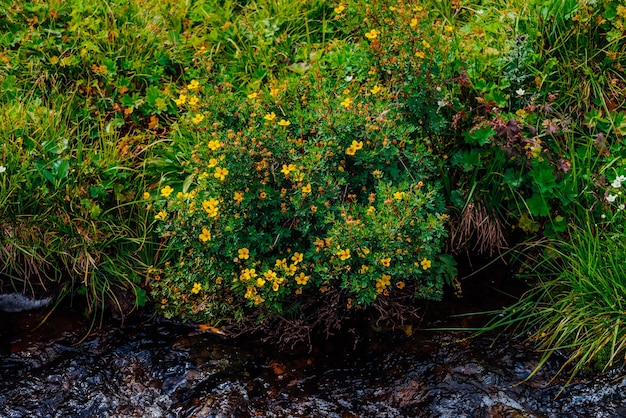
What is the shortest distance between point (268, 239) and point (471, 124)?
50.1 inches

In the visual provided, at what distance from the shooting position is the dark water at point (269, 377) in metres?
3.10

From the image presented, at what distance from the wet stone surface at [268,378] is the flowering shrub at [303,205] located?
28 centimetres

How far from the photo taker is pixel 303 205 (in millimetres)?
3104

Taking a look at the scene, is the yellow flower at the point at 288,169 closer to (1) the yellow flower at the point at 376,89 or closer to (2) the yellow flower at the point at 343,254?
(2) the yellow flower at the point at 343,254

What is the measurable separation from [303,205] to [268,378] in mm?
Answer: 893

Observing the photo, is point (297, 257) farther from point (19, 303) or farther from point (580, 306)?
point (19, 303)

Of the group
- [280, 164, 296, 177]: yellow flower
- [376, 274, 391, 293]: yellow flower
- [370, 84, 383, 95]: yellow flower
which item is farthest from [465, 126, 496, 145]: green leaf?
[280, 164, 296, 177]: yellow flower

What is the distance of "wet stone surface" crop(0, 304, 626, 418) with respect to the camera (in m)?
3.10

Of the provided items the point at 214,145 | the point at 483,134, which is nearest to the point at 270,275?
the point at 214,145

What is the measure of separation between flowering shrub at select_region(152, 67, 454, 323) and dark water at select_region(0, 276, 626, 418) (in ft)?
0.94

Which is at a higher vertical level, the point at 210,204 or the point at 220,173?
the point at 220,173

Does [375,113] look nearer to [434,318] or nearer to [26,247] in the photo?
[434,318]

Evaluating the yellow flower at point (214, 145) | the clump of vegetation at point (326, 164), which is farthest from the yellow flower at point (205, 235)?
the yellow flower at point (214, 145)

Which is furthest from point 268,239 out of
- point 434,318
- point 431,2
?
point 431,2
